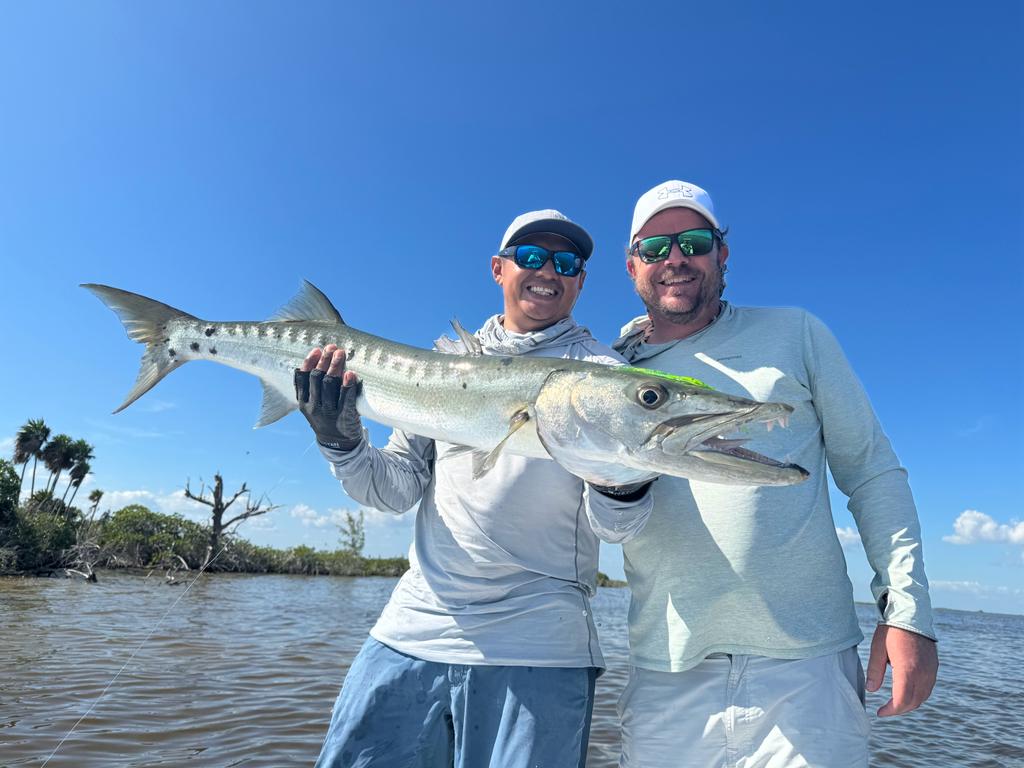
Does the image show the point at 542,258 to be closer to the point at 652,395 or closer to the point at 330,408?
the point at 652,395

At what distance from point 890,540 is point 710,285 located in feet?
5.72

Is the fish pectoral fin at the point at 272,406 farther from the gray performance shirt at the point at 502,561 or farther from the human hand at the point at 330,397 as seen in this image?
the gray performance shirt at the point at 502,561

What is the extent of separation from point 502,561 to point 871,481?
6.71 ft

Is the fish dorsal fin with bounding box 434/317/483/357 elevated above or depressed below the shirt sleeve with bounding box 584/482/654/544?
above

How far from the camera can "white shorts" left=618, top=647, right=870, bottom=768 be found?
291 centimetres

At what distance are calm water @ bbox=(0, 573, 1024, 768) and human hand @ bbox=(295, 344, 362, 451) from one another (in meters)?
4.83

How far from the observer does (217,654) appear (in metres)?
11.5

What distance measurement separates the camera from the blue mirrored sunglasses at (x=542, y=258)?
3848 mm

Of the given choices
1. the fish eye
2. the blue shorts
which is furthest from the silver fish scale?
the blue shorts

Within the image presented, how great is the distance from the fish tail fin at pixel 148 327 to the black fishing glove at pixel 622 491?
354 centimetres

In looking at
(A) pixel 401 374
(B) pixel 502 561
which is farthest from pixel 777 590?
(A) pixel 401 374

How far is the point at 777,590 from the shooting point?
10.2ft

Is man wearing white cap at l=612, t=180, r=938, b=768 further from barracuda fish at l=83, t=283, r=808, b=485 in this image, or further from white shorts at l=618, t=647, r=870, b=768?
barracuda fish at l=83, t=283, r=808, b=485

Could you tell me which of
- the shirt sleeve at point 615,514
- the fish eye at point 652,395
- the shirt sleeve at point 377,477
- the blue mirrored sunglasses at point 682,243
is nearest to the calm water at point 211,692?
the shirt sleeve at point 377,477
